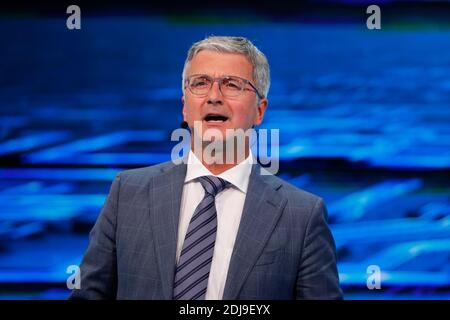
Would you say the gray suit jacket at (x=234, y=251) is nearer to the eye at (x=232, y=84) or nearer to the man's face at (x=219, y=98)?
the man's face at (x=219, y=98)

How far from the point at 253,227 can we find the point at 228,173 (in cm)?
20

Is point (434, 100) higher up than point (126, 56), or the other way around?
point (126, 56)

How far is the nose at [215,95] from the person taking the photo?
76.0 inches

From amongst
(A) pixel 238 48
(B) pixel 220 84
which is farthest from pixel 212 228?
(A) pixel 238 48

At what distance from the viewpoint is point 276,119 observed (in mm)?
2908

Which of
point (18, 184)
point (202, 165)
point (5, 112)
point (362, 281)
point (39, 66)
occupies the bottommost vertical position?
point (362, 281)

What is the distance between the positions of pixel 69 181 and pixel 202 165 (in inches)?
45.9

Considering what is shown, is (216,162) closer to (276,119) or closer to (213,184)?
(213,184)

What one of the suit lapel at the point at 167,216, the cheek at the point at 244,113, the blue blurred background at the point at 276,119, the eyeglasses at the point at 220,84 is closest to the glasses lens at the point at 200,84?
the eyeglasses at the point at 220,84

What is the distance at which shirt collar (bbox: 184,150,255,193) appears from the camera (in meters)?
1.91

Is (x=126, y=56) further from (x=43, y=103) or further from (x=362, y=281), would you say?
(x=362, y=281)
